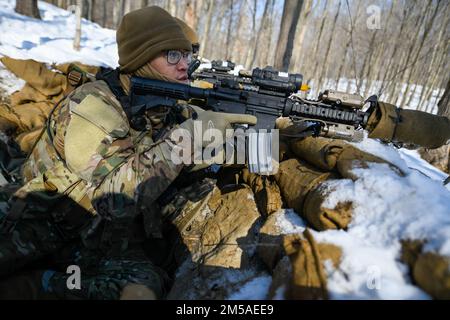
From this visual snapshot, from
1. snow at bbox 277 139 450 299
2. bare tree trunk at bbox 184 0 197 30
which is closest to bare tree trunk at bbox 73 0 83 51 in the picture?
bare tree trunk at bbox 184 0 197 30

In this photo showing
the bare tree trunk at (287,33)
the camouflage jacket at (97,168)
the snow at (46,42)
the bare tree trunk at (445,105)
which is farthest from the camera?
the bare tree trunk at (287,33)

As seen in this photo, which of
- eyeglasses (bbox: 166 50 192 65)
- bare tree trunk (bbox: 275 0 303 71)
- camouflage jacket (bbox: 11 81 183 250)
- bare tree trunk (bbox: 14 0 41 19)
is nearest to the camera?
camouflage jacket (bbox: 11 81 183 250)

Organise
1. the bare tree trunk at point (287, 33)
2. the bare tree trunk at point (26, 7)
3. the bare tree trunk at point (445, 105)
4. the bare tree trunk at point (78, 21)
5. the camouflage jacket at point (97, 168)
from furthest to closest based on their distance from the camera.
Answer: the bare tree trunk at point (26, 7), the bare tree trunk at point (287, 33), the bare tree trunk at point (78, 21), the bare tree trunk at point (445, 105), the camouflage jacket at point (97, 168)

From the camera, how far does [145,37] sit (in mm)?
2289

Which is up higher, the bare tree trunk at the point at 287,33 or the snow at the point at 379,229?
the bare tree trunk at the point at 287,33

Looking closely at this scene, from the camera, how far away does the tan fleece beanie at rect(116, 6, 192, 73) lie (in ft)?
7.49

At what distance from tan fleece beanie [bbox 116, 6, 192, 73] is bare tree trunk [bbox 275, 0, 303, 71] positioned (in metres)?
6.74

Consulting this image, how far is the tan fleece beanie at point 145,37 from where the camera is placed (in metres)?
2.28

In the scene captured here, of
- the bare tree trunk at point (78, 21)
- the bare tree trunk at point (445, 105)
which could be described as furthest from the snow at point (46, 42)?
the bare tree trunk at point (445, 105)

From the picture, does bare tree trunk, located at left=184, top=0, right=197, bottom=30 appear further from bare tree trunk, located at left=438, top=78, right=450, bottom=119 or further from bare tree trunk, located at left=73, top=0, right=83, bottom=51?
bare tree trunk, located at left=438, top=78, right=450, bottom=119

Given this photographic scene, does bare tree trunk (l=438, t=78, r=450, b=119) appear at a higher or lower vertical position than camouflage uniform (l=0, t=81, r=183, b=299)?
higher

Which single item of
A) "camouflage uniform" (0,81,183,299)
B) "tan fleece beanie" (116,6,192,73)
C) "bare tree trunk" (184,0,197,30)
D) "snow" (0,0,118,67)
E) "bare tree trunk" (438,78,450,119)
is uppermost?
"bare tree trunk" (184,0,197,30)

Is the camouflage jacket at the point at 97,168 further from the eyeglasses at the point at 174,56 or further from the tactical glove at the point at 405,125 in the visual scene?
the tactical glove at the point at 405,125

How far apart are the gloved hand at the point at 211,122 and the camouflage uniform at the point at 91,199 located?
191mm
